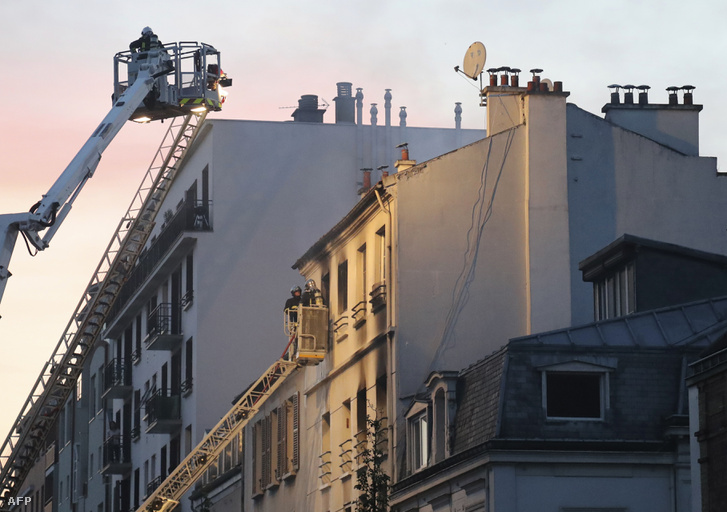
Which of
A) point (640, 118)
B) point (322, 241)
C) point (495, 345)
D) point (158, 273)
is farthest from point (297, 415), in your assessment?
point (158, 273)

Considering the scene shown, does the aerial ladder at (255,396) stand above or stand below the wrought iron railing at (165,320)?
below

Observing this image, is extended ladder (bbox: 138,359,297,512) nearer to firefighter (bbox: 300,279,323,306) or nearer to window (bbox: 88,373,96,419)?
firefighter (bbox: 300,279,323,306)

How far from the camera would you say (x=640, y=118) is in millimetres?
39000

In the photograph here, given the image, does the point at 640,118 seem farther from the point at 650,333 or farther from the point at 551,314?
the point at 650,333

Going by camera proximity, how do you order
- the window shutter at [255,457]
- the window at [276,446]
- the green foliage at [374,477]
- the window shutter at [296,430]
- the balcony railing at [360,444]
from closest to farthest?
the green foliage at [374,477] < the balcony railing at [360,444] < the window shutter at [296,430] < the window at [276,446] < the window shutter at [255,457]

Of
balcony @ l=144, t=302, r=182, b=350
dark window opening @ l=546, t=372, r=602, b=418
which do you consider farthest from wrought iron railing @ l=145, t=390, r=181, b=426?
dark window opening @ l=546, t=372, r=602, b=418

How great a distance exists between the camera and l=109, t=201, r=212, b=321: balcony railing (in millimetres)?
57125

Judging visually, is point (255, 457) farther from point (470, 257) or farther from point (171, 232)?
point (470, 257)

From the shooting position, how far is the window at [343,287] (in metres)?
40.0

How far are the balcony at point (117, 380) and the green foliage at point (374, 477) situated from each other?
3730 cm

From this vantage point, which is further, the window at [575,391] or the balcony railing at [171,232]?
the balcony railing at [171,232]

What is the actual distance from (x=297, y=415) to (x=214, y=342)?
13.6 metres

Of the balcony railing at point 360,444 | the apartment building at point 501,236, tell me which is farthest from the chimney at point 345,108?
the balcony railing at point 360,444

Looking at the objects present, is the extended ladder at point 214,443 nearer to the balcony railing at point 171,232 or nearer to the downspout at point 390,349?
the balcony railing at point 171,232
